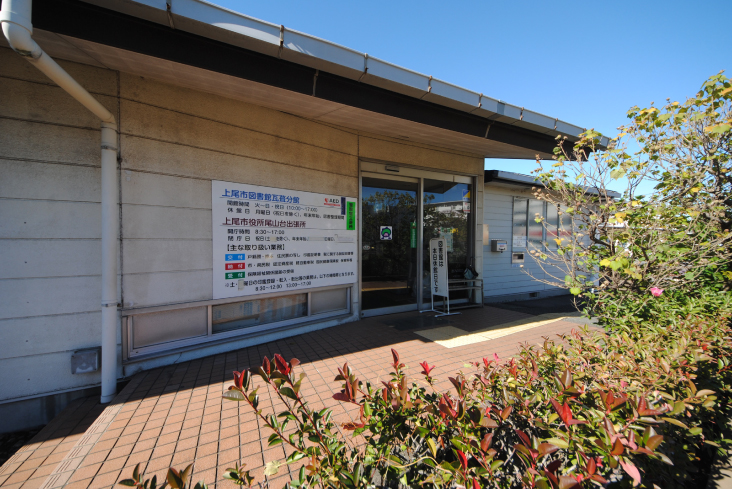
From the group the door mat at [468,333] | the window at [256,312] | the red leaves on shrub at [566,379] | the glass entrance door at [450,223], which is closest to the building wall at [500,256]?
the glass entrance door at [450,223]

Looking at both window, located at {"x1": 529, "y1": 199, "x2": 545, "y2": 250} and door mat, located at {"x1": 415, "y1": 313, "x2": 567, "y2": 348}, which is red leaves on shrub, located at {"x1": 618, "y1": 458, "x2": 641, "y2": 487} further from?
window, located at {"x1": 529, "y1": 199, "x2": 545, "y2": 250}

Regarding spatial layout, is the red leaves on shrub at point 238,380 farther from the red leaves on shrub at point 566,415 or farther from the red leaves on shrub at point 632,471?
the red leaves on shrub at point 632,471

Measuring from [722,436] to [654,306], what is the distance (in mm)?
1165

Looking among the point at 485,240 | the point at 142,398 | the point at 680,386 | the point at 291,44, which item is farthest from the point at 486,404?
the point at 485,240

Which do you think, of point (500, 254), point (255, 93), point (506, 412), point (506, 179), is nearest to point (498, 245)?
point (500, 254)

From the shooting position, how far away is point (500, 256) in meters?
8.73

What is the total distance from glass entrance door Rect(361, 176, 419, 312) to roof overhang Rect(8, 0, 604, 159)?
121 centimetres

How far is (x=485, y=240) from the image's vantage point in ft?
27.2

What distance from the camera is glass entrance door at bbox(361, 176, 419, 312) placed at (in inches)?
240

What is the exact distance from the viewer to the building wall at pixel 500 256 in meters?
8.45

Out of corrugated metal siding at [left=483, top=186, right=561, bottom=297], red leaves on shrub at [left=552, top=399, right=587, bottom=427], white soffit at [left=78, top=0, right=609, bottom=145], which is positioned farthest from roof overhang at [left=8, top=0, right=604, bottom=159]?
red leaves on shrub at [left=552, top=399, right=587, bottom=427]

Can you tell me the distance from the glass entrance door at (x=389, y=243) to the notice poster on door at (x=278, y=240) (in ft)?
1.35

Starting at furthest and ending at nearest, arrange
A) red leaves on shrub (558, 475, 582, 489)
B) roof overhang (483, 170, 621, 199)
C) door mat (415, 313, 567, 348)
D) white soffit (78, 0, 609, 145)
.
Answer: roof overhang (483, 170, 621, 199), door mat (415, 313, 567, 348), white soffit (78, 0, 609, 145), red leaves on shrub (558, 475, 582, 489)

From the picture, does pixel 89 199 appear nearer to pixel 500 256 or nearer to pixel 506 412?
pixel 506 412
